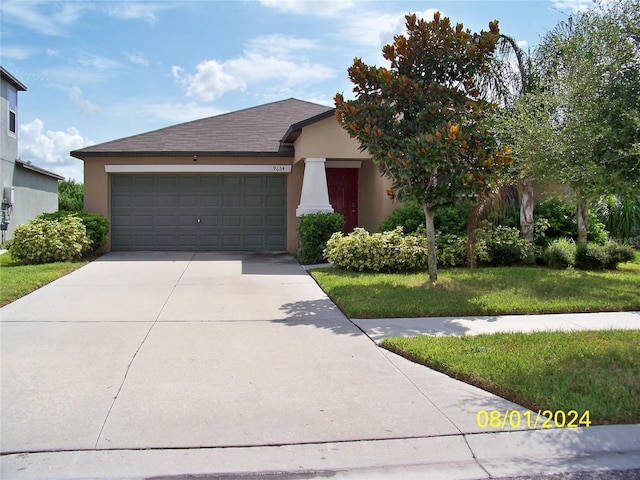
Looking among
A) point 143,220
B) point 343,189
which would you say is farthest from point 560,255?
point 143,220

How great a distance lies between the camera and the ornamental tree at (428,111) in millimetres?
9688

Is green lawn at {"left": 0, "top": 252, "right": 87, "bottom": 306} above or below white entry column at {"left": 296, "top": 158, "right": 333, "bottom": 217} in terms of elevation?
below

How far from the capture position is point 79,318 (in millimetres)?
7824

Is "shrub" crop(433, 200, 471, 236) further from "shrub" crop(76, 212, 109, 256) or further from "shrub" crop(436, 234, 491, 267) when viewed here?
"shrub" crop(76, 212, 109, 256)

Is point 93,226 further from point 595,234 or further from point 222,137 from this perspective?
point 595,234

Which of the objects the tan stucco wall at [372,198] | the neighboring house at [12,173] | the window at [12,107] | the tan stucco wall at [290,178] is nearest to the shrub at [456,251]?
the tan stucco wall at [372,198]

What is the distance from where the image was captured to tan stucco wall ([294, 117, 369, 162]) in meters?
14.7

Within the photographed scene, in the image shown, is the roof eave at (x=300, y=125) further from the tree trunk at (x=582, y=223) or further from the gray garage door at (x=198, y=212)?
the tree trunk at (x=582, y=223)

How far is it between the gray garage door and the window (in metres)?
6.73

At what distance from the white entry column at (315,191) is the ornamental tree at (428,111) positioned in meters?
4.57

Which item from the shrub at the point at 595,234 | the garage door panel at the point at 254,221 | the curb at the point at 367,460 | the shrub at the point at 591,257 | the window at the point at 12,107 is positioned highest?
the window at the point at 12,107

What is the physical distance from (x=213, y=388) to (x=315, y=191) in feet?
32.7

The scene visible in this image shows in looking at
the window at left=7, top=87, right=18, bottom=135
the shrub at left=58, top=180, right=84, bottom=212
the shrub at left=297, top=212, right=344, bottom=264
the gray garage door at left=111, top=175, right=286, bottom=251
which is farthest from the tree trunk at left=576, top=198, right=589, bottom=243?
the shrub at left=58, top=180, right=84, bottom=212
